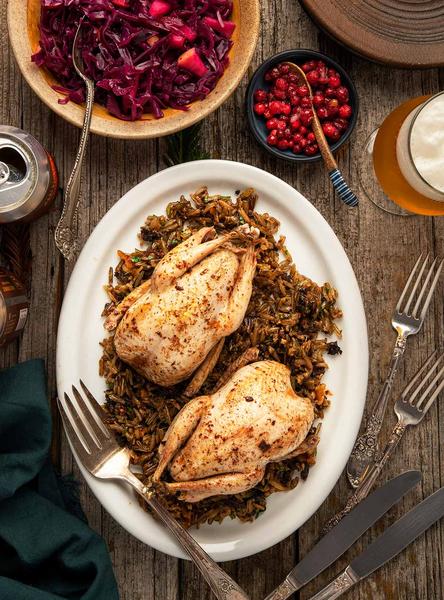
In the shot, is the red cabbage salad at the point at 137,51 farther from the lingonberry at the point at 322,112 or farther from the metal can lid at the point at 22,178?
the lingonberry at the point at 322,112

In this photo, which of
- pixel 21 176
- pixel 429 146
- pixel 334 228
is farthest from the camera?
pixel 334 228

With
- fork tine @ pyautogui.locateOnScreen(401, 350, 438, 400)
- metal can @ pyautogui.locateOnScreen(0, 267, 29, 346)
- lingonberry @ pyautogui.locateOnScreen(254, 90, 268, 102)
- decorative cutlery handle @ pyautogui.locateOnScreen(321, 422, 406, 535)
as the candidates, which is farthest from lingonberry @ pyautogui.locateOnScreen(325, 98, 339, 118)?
metal can @ pyautogui.locateOnScreen(0, 267, 29, 346)

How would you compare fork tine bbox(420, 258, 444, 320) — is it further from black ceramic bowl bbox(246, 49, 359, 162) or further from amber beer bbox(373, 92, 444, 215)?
black ceramic bowl bbox(246, 49, 359, 162)

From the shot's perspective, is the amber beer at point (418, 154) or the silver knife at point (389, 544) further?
the silver knife at point (389, 544)

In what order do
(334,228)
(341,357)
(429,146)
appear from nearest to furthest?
1. (429,146)
2. (341,357)
3. (334,228)

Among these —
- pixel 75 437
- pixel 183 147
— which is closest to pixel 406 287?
pixel 183 147

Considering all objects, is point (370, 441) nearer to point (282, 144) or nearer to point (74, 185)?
point (282, 144)

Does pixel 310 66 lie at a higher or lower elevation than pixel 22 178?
higher

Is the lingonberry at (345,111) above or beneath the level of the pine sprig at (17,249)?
above

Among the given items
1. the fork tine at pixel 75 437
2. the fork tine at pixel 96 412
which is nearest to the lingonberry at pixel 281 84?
the fork tine at pixel 96 412
